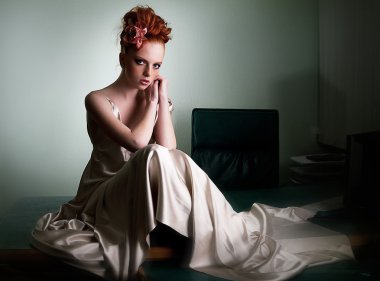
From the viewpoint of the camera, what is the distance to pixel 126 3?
242cm

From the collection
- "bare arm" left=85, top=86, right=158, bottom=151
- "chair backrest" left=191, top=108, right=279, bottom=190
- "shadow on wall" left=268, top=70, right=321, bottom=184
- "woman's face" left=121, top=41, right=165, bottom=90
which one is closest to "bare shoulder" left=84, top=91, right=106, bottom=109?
"bare arm" left=85, top=86, right=158, bottom=151

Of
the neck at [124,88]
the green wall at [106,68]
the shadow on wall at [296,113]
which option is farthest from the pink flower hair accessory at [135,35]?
the shadow on wall at [296,113]

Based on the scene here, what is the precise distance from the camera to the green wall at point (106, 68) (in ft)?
7.86

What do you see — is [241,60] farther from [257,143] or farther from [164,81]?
[164,81]

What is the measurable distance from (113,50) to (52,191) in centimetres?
82

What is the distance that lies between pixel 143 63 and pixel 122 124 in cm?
20

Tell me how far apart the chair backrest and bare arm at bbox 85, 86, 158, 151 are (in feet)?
2.74

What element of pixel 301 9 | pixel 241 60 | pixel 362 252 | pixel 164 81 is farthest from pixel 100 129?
pixel 301 9

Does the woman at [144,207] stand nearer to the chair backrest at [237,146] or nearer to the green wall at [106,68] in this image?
the chair backrest at [237,146]

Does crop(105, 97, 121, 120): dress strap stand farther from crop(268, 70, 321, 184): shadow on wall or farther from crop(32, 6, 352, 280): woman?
crop(268, 70, 321, 184): shadow on wall

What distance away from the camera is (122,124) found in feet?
4.02

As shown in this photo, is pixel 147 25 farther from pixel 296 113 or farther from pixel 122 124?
pixel 296 113

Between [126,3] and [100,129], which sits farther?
[126,3]

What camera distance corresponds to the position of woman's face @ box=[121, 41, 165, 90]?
130 centimetres
